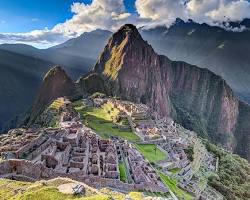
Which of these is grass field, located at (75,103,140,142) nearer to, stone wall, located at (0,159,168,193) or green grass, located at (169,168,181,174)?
green grass, located at (169,168,181,174)

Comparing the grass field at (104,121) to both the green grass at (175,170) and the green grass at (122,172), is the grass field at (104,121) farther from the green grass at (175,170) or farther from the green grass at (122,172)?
the green grass at (122,172)

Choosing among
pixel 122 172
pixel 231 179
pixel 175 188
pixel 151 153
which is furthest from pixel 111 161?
pixel 231 179

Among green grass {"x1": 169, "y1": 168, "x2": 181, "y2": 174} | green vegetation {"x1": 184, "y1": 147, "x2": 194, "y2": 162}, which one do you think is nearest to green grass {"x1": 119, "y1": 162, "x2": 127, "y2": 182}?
green grass {"x1": 169, "y1": 168, "x2": 181, "y2": 174}

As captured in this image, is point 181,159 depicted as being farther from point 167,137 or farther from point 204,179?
point 167,137

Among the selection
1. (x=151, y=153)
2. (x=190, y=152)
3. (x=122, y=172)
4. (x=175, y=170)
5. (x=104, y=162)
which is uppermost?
(x=104, y=162)

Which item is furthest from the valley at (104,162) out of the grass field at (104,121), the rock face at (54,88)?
the rock face at (54,88)

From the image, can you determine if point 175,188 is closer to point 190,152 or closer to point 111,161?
point 111,161
